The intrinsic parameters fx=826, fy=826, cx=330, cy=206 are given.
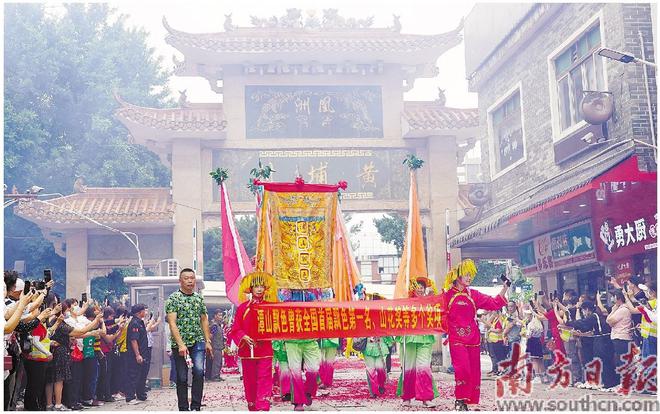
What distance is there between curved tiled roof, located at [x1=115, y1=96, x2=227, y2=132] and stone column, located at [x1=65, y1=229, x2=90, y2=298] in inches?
123

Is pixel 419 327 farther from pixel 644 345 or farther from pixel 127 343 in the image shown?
pixel 127 343

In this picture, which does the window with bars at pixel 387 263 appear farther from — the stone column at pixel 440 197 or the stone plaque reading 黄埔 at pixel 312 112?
the stone plaque reading 黄埔 at pixel 312 112

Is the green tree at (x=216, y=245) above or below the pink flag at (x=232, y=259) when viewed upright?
above

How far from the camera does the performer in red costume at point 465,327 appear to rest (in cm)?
852

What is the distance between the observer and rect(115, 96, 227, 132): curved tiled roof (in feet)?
65.1

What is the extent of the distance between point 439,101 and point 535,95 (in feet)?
18.6

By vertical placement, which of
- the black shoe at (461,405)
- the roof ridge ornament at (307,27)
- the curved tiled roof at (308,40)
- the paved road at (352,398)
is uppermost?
the roof ridge ornament at (307,27)

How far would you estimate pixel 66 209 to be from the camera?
797 inches

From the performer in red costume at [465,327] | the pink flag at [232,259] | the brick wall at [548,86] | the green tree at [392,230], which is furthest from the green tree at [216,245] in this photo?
the performer in red costume at [465,327]

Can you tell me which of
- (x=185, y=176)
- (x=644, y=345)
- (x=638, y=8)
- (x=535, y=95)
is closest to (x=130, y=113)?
(x=185, y=176)

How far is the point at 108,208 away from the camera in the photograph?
67.4 feet

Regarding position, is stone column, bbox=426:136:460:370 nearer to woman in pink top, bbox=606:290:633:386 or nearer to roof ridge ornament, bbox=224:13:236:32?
roof ridge ornament, bbox=224:13:236:32

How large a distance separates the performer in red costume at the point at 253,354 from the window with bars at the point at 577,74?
23.9 feet


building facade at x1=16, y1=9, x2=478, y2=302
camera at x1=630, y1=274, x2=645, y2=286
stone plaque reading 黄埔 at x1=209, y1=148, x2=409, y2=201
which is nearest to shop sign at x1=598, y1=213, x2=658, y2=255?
camera at x1=630, y1=274, x2=645, y2=286
